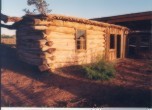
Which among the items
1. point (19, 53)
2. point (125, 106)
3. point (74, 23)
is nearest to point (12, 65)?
point (19, 53)

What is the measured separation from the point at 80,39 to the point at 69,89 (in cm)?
511

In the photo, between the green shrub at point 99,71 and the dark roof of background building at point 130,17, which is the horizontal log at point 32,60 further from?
the dark roof of background building at point 130,17

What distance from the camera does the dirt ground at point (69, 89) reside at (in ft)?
24.7

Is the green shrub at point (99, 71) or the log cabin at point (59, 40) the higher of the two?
the log cabin at point (59, 40)

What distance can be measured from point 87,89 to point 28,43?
18.1 ft

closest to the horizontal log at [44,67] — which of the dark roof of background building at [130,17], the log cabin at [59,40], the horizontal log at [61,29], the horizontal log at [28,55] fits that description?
the log cabin at [59,40]

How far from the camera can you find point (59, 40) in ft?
38.5

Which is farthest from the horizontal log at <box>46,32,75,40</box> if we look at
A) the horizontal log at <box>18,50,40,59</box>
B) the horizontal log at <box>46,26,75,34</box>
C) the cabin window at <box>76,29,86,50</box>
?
the horizontal log at <box>18,50,40,59</box>

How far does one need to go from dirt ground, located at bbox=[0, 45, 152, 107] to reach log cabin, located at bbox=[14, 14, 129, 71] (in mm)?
896

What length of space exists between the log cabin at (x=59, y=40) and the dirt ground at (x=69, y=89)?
2.94 feet

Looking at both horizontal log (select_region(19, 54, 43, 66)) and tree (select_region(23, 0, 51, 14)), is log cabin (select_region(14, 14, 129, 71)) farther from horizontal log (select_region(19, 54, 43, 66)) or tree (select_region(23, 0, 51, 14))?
tree (select_region(23, 0, 51, 14))

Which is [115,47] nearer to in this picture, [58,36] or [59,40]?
[59,40]

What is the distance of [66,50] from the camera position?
12.2 meters

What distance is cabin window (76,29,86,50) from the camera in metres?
13.1
